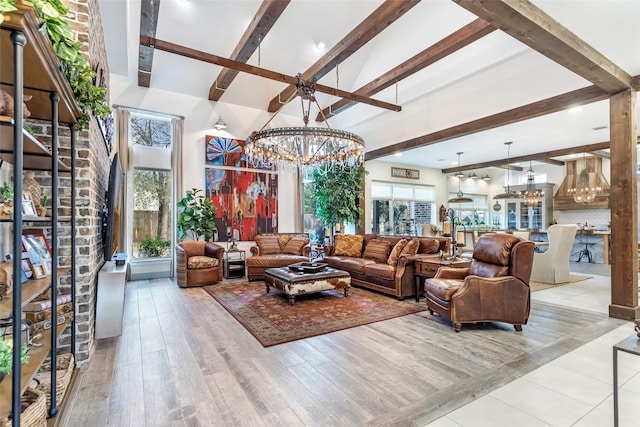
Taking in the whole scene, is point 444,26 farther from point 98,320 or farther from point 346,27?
point 98,320

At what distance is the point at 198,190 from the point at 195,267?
1.81 metres

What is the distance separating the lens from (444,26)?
521cm

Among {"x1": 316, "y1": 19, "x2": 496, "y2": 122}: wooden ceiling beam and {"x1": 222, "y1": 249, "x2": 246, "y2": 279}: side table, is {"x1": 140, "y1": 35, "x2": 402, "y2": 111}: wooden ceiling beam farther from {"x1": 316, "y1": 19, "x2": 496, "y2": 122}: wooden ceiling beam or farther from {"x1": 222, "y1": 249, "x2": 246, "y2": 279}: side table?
{"x1": 222, "y1": 249, "x2": 246, "y2": 279}: side table

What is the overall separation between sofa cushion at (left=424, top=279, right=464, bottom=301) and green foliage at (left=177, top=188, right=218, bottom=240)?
4.40 metres

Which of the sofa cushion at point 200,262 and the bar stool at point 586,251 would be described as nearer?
the sofa cushion at point 200,262

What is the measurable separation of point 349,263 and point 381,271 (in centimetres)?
82

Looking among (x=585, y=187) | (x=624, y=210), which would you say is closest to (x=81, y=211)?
(x=624, y=210)

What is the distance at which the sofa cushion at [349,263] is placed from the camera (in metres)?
5.46

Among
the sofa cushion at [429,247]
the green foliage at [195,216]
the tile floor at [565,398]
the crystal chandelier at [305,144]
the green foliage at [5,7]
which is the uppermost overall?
the crystal chandelier at [305,144]

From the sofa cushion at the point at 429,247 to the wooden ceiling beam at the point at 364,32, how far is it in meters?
3.32

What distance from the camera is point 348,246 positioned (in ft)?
20.7

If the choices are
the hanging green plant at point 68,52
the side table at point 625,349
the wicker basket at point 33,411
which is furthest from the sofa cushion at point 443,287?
the hanging green plant at point 68,52

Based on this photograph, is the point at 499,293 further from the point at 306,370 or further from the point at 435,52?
the point at 435,52

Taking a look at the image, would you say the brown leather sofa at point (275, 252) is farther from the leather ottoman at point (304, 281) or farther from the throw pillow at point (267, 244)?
the leather ottoman at point (304, 281)
